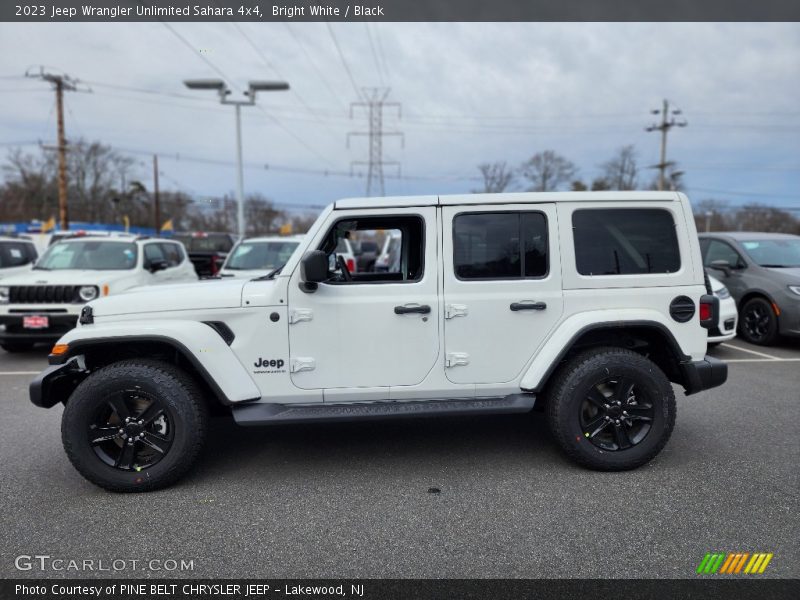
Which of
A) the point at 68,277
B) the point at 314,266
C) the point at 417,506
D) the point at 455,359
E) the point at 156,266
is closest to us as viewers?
the point at 417,506

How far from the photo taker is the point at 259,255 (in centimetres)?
1005

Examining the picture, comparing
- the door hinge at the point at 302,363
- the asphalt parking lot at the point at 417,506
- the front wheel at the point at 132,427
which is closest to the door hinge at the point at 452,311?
the door hinge at the point at 302,363

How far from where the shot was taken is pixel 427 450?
13.9 feet

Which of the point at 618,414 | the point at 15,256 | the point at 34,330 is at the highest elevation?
the point at 15,256

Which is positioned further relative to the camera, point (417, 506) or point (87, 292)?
point (87, 292)

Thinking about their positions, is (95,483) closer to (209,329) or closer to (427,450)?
(209,329)

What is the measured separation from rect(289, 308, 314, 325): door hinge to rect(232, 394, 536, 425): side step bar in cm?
60

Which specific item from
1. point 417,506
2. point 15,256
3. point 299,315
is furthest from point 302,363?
point 15,256

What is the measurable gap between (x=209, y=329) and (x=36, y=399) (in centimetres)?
123

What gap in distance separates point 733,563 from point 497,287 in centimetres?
202

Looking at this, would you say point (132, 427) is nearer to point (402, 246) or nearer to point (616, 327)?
point (402, 246)

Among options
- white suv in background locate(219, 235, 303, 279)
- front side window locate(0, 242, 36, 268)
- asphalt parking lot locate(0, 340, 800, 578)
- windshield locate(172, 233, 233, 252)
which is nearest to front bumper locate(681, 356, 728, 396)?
asphalt parking lot locate(0, 340, 800, 578)

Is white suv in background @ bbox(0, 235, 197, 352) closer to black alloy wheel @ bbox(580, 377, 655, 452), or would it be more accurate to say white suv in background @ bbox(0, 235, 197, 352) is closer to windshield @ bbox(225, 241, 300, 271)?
windshield @ bbox(225, 241, 300, 271)

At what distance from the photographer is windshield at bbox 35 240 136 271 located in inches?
339
